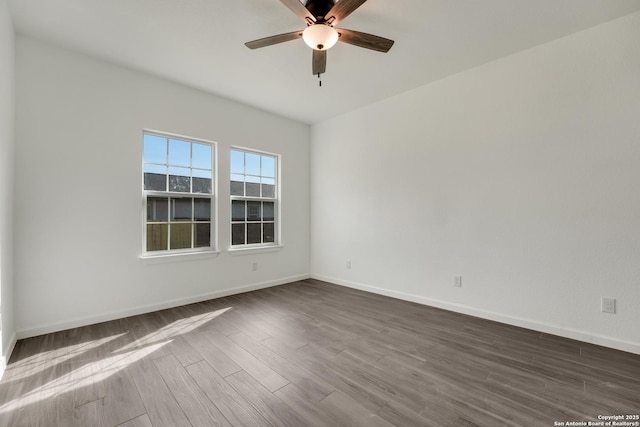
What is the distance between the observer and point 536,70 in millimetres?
2719

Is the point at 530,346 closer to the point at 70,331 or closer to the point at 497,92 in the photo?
the point at 497,92

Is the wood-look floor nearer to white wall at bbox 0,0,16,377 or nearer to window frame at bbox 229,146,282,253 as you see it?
white wall at bbox 0,0,16,377

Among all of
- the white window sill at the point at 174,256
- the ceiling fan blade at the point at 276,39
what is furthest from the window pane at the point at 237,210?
the ceiling fan blade at the point at 276,39

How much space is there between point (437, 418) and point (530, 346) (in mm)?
1444

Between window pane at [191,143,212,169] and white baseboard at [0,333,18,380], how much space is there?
238cm

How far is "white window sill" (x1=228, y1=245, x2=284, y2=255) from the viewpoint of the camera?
13.2 feet

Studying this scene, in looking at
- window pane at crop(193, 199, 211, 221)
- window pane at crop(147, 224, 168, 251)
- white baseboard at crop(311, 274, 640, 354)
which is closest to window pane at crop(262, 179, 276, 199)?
window pane at crop(193, 199, 211, 221)

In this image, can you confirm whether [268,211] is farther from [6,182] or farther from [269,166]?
[6,182]

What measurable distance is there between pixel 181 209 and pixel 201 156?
0.79 meters

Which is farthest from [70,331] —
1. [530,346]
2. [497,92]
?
[497,92]

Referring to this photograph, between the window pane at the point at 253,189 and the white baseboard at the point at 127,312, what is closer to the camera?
the white baseboard at the point at 127,312

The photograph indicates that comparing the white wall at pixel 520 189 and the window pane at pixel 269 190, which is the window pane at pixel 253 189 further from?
the white wall at pixel 520 189

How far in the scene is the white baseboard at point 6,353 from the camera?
197 centimetres

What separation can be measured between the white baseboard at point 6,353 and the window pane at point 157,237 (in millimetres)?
1290
